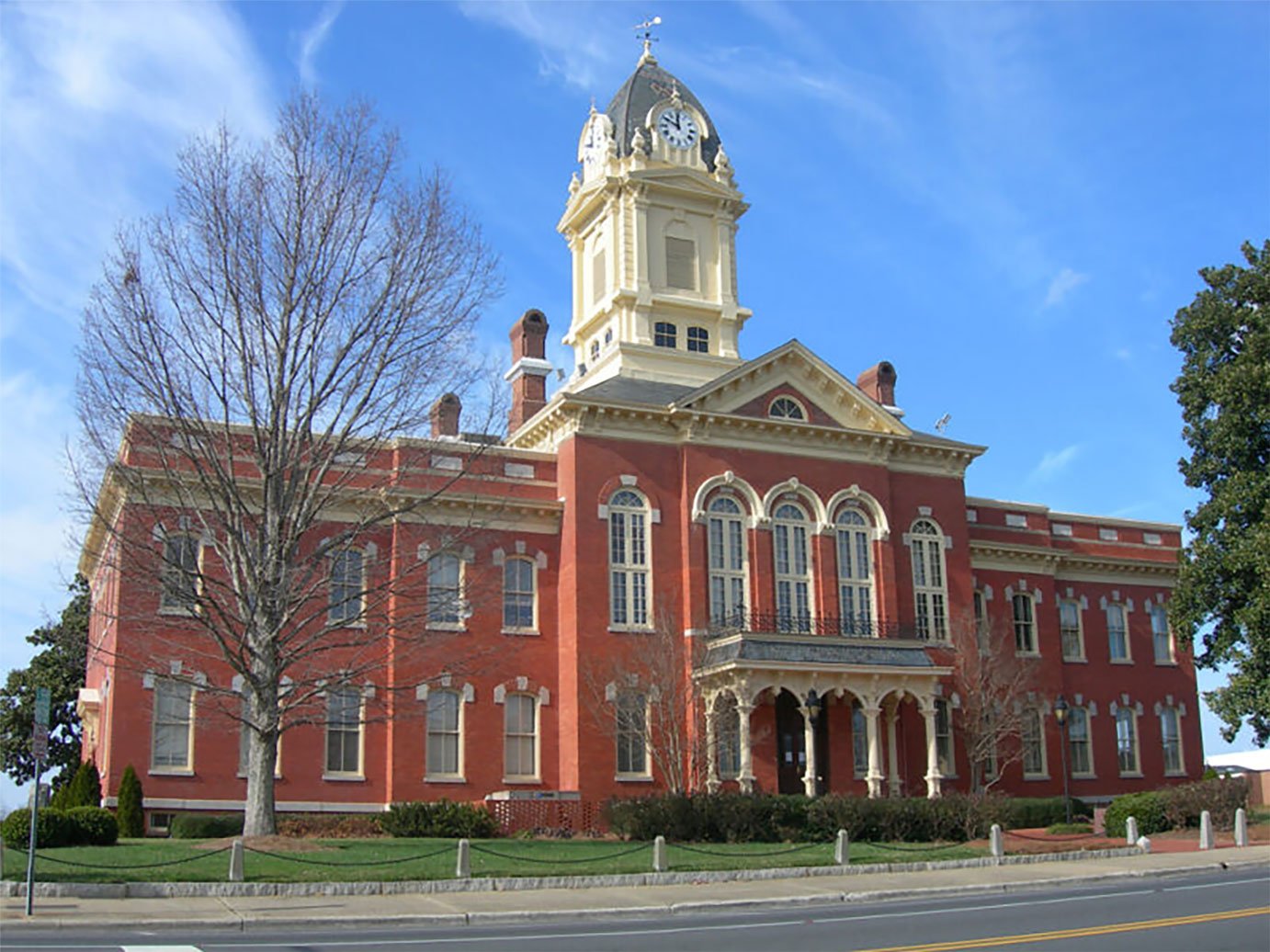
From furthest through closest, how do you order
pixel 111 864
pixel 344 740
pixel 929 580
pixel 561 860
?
pixel 929 580
pixel 344 740
pixel 561 860
pixel 111 864

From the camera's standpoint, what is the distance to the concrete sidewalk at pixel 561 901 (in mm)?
18719

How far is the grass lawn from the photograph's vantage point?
73.2 ft

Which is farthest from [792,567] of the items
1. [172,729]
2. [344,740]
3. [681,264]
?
[172,729]

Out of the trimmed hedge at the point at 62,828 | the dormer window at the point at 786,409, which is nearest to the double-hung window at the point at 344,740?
the trimmed hedge at the point at 62,828

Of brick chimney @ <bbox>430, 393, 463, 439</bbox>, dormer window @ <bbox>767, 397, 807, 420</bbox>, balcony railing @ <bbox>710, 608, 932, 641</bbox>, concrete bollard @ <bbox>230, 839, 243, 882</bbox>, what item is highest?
brick chimney @ <bbox>430, 393, 463, 439</bbox>

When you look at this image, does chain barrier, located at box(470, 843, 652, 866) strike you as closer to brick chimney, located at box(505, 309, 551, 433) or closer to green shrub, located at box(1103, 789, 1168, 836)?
green shrub, located at box(1103, 789, 1168, 836)

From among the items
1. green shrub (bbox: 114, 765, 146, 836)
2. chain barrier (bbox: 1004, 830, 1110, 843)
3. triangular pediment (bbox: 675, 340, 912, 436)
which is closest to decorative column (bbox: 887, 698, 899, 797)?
chain barrier (bbox: 1004, 830, 1110, 843)

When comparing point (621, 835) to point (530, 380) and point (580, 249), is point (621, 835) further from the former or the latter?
point (580, 249)

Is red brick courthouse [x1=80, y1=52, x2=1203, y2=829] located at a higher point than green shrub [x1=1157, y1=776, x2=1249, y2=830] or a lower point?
higher

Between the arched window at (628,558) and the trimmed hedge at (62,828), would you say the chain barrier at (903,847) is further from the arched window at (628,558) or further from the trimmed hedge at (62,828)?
the trimmed hedge at (62,828)

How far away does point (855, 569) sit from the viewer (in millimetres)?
44094

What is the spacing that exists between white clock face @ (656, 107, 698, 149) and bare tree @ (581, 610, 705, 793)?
65.1ft

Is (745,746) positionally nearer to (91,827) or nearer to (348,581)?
(348,581)

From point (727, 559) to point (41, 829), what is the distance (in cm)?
2130
